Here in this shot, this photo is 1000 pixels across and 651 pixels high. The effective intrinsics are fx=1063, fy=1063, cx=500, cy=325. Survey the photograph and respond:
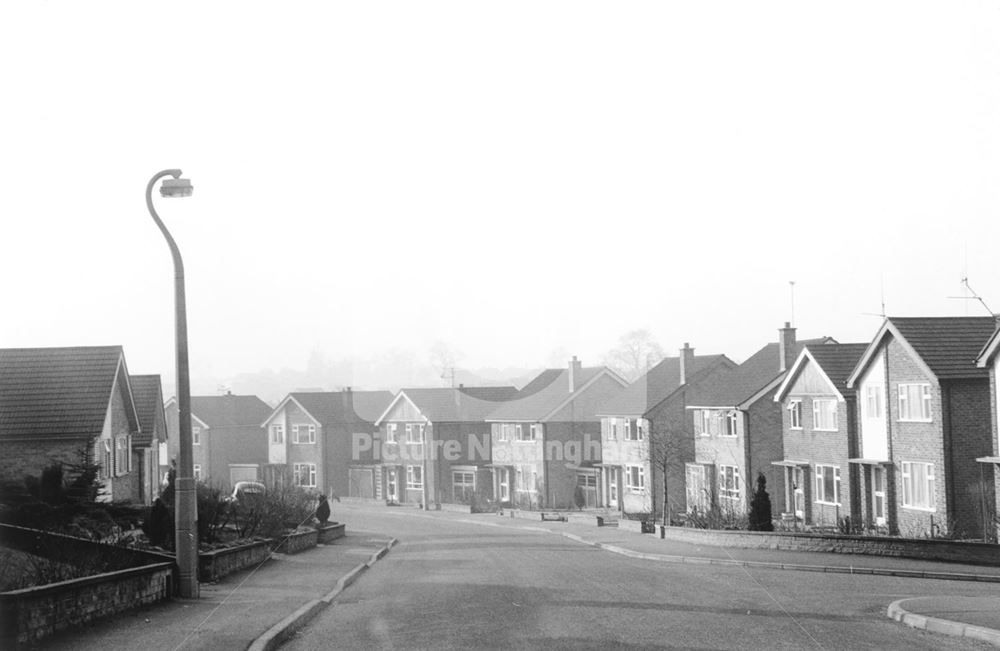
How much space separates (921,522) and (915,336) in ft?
20.3

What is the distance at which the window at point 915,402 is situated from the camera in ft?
115

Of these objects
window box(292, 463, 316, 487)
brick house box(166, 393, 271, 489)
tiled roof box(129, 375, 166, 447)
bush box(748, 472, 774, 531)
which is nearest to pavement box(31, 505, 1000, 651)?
bush box(748, 472, 774, 531)

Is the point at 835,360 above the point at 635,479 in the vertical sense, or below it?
above

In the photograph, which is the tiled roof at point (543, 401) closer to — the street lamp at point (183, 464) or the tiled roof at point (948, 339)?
the tiled roof at point (948, 339)

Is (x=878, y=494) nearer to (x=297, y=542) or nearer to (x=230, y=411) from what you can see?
(x=297, y=542)

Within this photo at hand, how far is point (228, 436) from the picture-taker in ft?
283

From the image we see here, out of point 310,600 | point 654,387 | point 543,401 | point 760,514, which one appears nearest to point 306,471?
point 543,401

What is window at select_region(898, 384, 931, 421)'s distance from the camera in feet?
115

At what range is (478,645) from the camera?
13344 mm

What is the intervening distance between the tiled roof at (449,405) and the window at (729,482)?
2654 centimetres

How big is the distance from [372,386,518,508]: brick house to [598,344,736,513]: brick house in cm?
1326

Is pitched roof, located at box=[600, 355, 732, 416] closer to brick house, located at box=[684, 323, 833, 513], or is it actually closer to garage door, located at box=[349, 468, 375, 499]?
brick house, located at box=[684, 323, 833, 513]

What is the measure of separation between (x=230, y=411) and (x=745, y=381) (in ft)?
163

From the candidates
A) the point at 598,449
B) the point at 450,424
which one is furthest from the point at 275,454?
the point at 598,449
